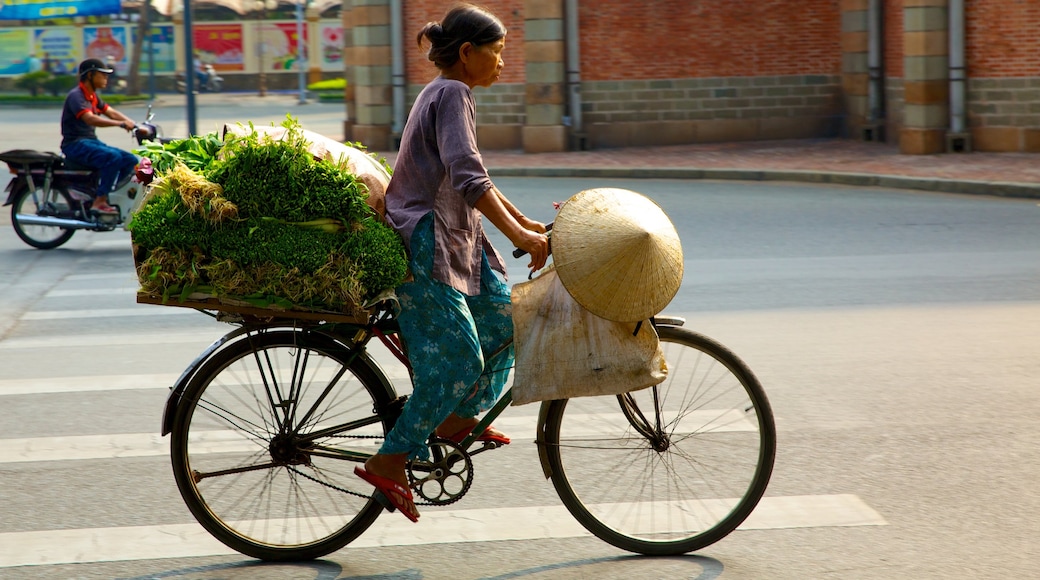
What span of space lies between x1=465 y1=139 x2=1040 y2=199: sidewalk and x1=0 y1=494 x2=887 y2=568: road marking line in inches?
441

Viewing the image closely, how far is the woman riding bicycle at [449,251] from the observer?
12.0 ft

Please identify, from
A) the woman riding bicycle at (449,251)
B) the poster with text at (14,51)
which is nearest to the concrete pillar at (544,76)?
the woman riding bicycle at (449,251)

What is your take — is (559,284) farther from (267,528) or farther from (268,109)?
(268,109)

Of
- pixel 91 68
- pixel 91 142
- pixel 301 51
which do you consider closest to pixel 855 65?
pixel 91 68

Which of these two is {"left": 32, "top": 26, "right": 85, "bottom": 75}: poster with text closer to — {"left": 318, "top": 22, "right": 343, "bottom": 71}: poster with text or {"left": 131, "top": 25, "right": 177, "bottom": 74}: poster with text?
{"left": 131, "top": 25, "right": 177, "bottom": 74}: poster with text

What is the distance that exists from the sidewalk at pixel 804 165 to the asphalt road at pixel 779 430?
15.4 feet

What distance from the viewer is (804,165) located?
17594 mm

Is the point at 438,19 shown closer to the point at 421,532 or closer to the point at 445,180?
the point at 421,532

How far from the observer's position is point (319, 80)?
54.2 m

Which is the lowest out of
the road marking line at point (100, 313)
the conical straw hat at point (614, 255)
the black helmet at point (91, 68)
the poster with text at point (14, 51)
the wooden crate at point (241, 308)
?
the road marking line at point (100, 313)

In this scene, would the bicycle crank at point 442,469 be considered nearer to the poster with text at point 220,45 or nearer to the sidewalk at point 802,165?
the sidewalk at point 802,165

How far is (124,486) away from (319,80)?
167ft

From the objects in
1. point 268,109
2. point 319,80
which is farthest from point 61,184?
point 319,80

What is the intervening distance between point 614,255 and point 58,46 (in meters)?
51.5
